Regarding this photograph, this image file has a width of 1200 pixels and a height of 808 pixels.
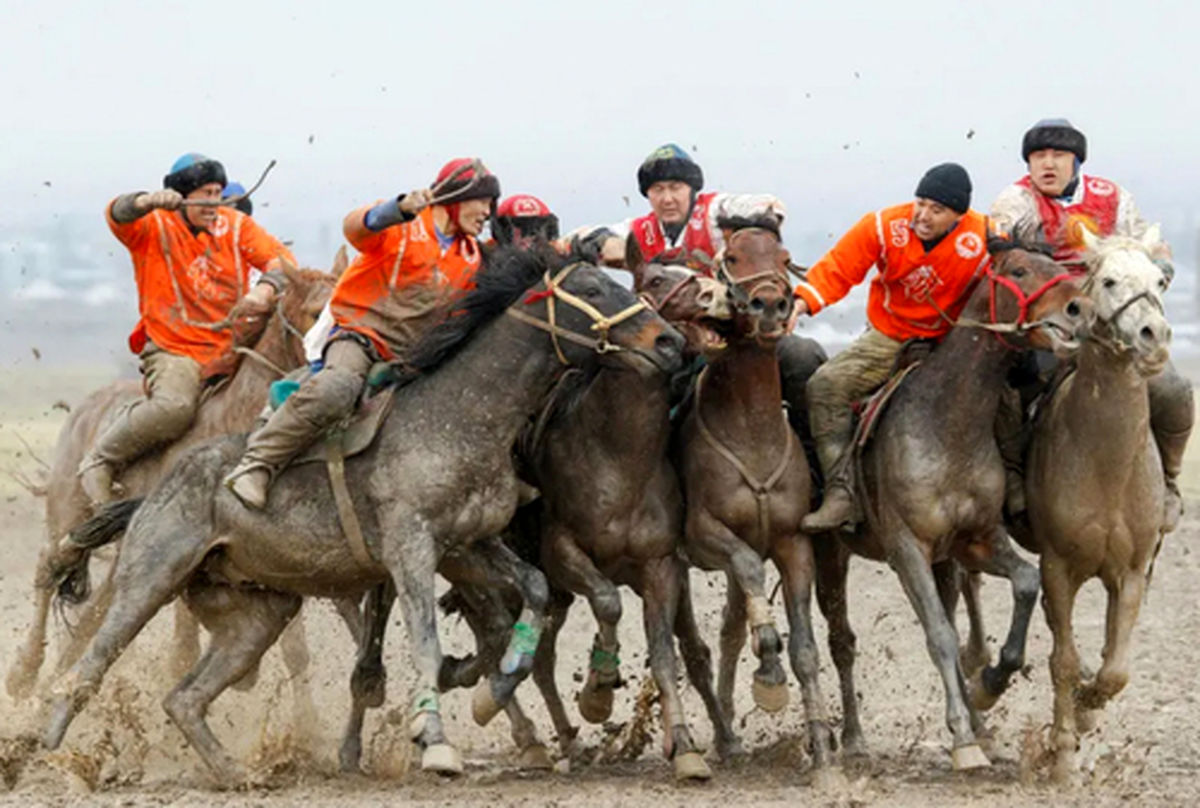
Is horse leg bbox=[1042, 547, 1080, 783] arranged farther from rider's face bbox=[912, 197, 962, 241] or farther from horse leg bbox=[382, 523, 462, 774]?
horse leg bbox=[382, 523, 462, 774]

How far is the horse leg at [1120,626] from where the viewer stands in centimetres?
966

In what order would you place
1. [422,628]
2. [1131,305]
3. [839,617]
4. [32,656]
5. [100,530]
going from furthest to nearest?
[32,656] → [839,617] → [100,530] → [422,628] → [1131,305]

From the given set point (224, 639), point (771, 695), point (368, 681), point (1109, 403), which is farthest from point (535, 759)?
point (1109, 403)

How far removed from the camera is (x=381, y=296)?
32.9 feet

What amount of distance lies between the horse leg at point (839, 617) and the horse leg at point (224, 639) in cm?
256

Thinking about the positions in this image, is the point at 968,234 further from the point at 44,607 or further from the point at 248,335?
the point at 44,607

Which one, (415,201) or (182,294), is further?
(182,294)

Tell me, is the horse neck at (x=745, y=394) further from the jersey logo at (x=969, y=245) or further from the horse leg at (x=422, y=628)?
the horse leg at (x=422, y=628)

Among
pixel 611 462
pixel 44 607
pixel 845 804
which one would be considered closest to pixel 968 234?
pixel 611 462

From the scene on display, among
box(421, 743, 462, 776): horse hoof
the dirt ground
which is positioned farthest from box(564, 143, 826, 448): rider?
box(421, 743, 462, 776): horse hoof

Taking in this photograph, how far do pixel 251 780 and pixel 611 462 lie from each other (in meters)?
2.04

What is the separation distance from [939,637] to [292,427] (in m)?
2.89

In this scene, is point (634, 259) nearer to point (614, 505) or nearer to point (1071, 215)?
point (614, 505)

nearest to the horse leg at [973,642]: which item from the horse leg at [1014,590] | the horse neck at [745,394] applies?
the horse leg at [1014,590]
